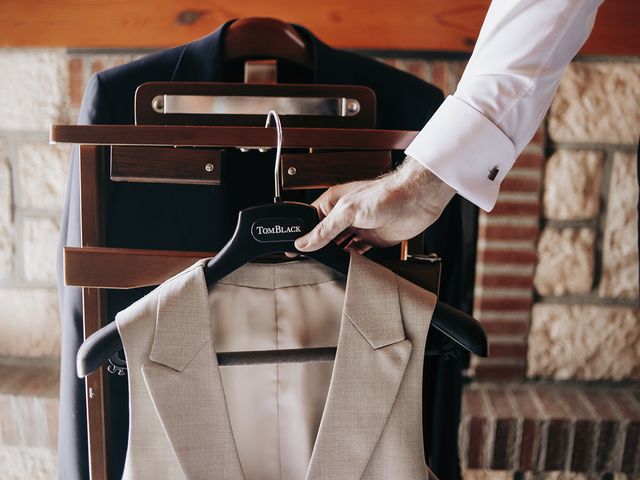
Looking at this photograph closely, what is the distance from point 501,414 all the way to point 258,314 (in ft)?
3.12

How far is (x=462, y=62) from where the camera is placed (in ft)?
4.12

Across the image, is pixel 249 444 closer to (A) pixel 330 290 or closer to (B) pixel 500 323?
(A) pixel 330 290

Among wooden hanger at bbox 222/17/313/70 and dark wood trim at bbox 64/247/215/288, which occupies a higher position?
wooden hanger at bbox 222/17/313/70

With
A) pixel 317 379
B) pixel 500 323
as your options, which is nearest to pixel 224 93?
pixel 317 379

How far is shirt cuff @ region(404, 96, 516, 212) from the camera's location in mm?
630

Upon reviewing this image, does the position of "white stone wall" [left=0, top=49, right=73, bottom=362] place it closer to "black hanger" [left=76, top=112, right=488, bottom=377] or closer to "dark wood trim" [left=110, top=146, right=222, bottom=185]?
"dark wood trim" [left=110, top=146, right=222, bottom=185]

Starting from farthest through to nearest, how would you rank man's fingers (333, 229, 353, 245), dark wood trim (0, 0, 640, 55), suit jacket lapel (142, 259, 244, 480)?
1. dark wood trim (0, 0, 640, 55)
2. man's fingers (333, 229, 353, 245)
3. suit jacket lapel (142, 259, 244, 480)

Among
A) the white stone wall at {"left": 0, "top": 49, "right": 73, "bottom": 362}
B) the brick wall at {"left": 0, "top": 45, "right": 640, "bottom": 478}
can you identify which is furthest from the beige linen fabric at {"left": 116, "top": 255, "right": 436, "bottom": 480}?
the white stone wall at {"left": 0, "top": 49, "right": 73, "bottom": 362}

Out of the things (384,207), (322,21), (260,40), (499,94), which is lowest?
(384,207)

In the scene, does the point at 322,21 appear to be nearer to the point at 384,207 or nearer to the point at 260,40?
the point at 260,40

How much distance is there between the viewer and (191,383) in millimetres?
580

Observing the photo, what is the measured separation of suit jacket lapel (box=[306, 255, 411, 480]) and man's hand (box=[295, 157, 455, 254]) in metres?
0.08

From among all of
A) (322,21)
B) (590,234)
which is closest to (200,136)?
(322,21)

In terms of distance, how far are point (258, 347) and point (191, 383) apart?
10cm
